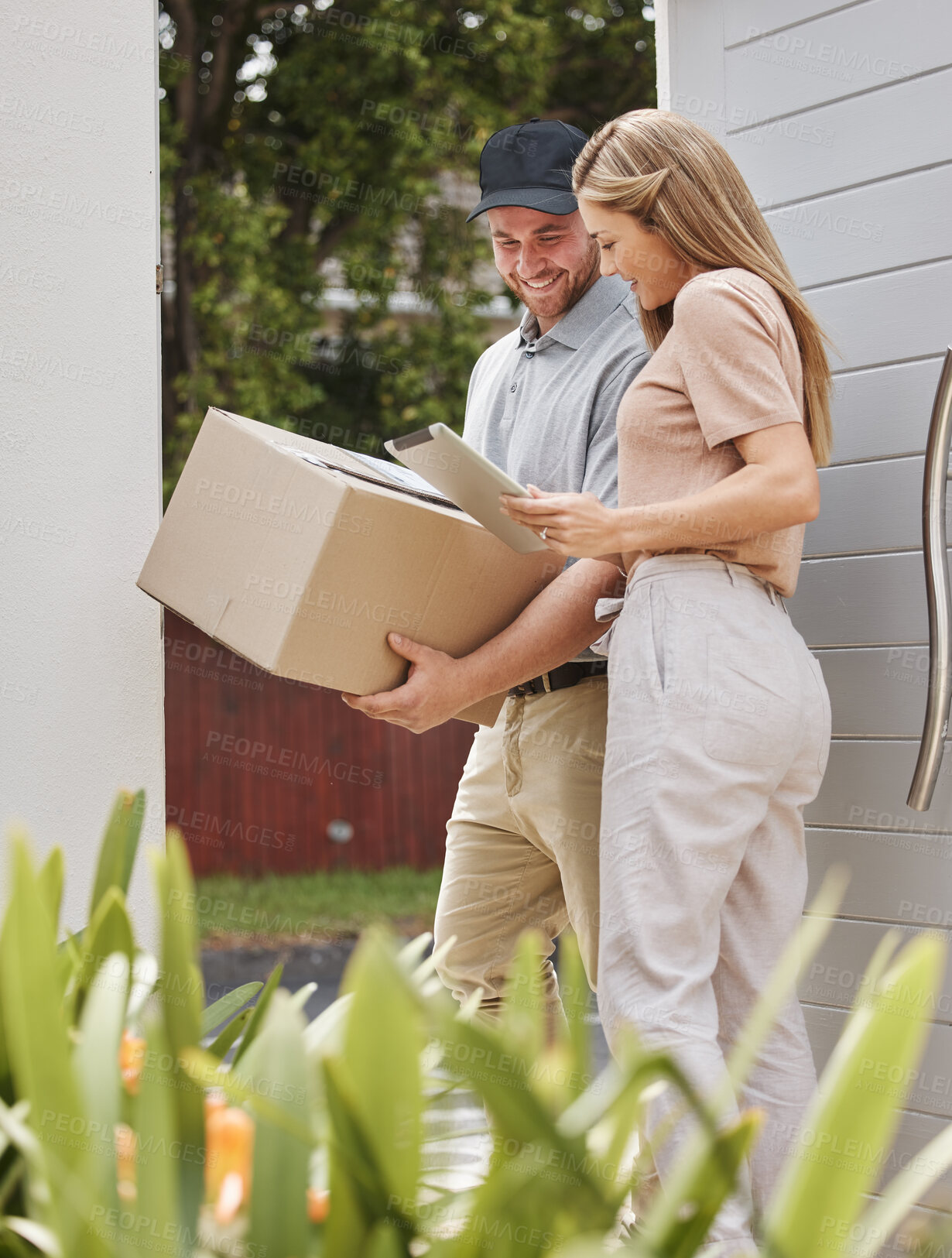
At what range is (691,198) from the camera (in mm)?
1562

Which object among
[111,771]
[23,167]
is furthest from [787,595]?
[23,167]

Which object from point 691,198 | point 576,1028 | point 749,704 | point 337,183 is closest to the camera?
point 576,1028

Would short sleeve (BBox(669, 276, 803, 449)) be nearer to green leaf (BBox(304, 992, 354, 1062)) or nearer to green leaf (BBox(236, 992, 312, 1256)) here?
green leaf (BBox(304, 992, 354, 1062))

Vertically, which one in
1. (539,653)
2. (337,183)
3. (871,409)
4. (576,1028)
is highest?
(337,183)

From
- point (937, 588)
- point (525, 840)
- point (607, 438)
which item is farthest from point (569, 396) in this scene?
point (525, 840)

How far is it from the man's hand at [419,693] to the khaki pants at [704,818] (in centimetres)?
26

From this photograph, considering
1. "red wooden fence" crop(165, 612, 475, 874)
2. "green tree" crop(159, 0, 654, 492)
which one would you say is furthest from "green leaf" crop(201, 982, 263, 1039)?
"red wooden fence" crop(165, 612, 475, 874)

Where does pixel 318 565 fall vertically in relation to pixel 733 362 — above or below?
below

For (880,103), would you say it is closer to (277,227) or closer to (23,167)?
(23,167)

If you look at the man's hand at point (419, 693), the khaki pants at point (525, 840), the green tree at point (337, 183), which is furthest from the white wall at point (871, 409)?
the green tree at point (337, 183)

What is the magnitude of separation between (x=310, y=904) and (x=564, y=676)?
217 inches

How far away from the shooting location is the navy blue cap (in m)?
1.88

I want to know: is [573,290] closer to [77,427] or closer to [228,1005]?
[77,427]

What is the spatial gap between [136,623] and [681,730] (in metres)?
0.86
